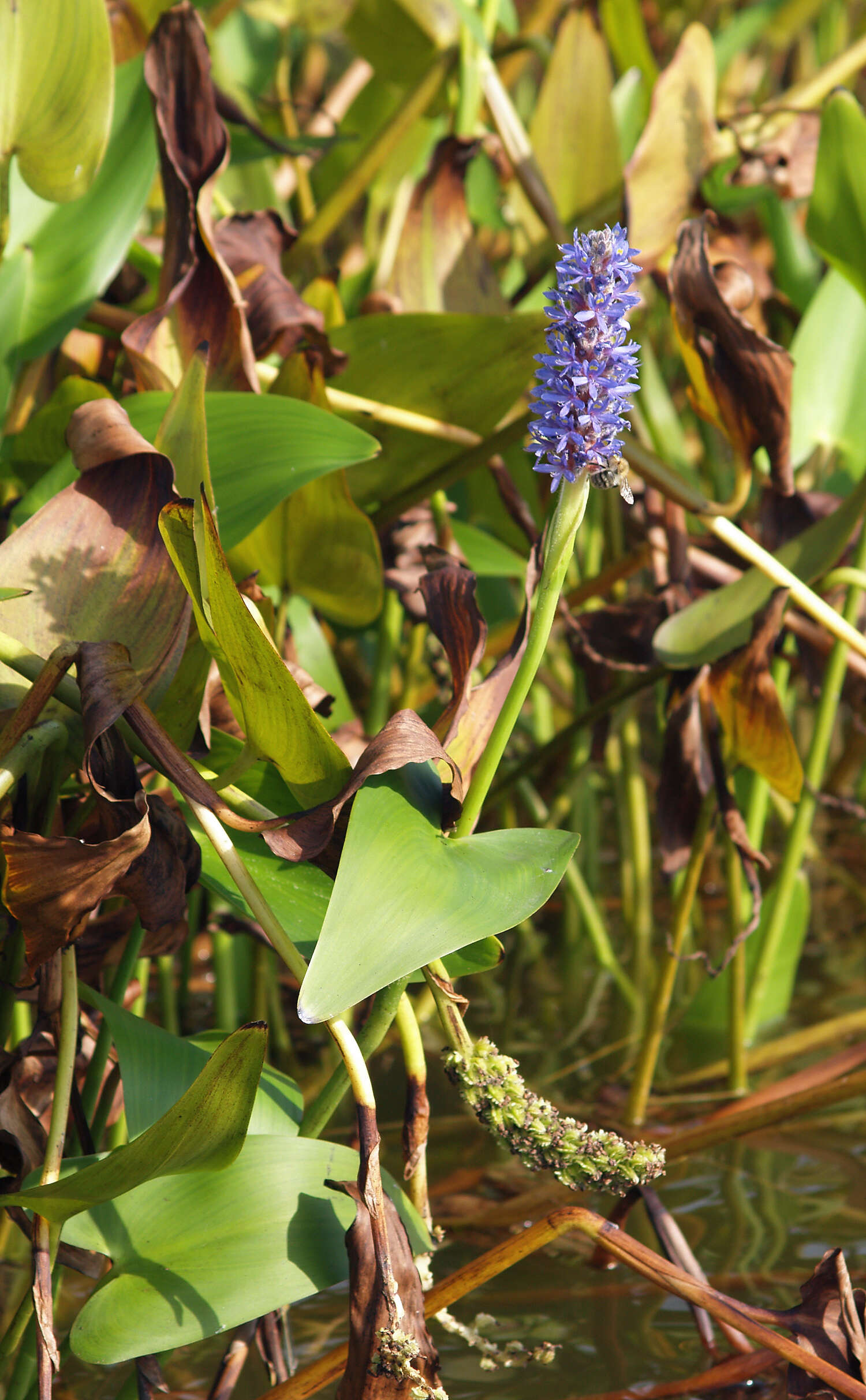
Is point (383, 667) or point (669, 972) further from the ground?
point (383, 667)

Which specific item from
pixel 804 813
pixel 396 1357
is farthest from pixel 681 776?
pixel 396 1357

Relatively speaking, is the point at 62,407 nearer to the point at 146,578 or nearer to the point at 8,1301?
the point at 146,578

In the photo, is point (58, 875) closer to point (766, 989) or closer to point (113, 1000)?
point (113, 1000)

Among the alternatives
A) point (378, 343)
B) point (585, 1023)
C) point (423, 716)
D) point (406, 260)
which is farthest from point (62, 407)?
point (585, 1023)

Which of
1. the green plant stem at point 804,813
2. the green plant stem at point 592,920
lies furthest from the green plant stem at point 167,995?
the green plant stem at point 804,813

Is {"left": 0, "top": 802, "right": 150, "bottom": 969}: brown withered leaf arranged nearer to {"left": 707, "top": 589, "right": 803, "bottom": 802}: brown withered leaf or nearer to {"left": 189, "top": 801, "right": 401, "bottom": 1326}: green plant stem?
{"left": 189, "top": 801, "right": 401, "bottom": 1326}: green plant stem

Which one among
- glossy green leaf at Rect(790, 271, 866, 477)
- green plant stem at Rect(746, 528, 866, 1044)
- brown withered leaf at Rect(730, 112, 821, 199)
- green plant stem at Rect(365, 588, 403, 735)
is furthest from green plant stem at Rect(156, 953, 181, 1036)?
brown withered leaf at Rect(730, 112, 821, 199)

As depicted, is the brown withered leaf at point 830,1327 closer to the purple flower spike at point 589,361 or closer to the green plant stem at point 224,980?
the purple flower spike at point 589,361
